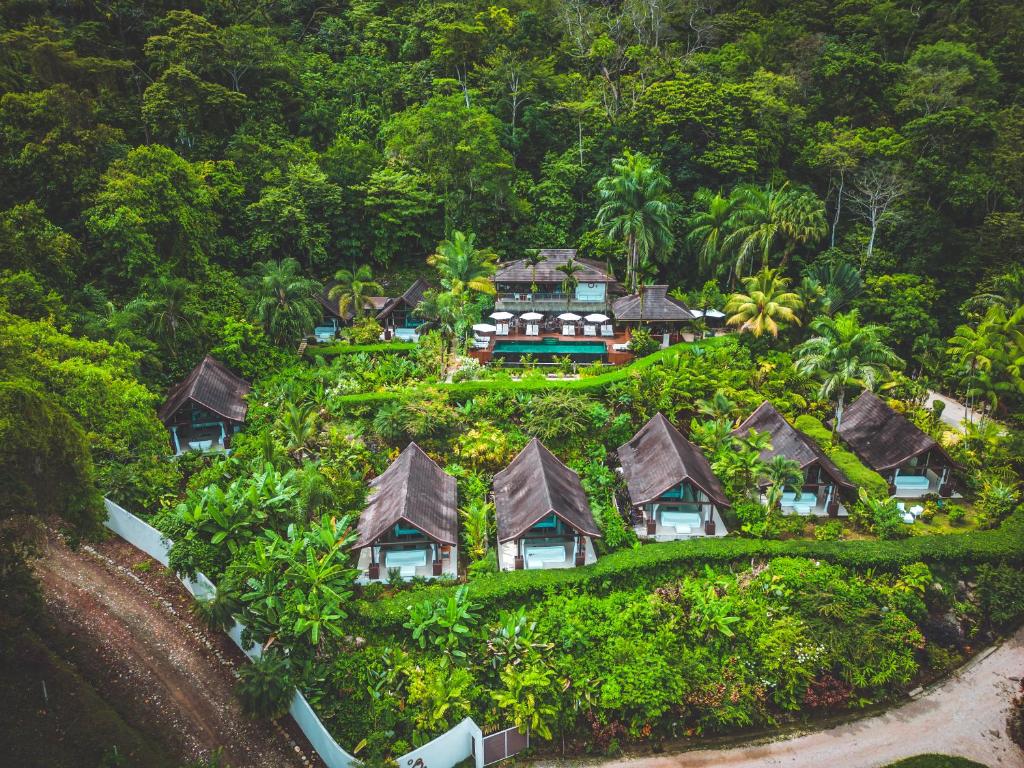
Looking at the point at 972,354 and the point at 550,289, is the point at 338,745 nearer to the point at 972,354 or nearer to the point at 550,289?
the point at 550,289

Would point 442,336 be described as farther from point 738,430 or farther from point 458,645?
point 458,645

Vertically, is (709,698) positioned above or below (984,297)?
below

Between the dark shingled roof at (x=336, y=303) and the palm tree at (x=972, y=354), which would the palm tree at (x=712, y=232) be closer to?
the palm tree at (x=972, y=354)

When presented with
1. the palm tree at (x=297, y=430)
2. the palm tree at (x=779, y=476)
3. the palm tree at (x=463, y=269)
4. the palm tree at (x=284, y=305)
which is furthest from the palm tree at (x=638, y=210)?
the palm tree at (x=297, y=430)

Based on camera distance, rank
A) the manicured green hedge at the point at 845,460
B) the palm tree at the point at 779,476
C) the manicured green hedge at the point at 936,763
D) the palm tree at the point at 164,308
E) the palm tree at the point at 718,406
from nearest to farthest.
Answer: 1. the manicured green hedge at the point at 936,763
2. the palm tree at the point at 779,476
3. the manicured green hedge at the point at 845,460
4. the palm tree at the point at 718,406
5. the palm tree at the point at 164,308

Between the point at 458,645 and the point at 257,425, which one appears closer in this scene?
the point at 458,645

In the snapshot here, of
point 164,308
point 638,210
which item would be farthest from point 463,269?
point 164,308

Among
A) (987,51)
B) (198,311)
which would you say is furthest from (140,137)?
(987,51)
